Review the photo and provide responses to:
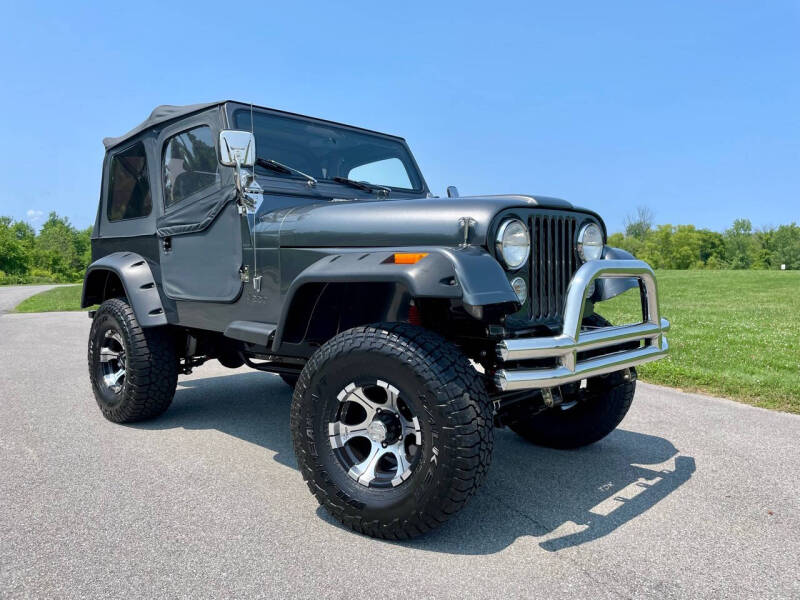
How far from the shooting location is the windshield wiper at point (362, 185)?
4172 mm

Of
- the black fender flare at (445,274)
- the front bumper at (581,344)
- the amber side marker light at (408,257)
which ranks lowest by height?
the front bumper at (581,344)

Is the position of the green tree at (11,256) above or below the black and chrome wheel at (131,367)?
above

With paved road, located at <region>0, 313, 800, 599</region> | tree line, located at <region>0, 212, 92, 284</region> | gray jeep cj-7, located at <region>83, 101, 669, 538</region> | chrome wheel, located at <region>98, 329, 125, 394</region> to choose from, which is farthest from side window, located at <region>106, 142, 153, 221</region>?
tree line, located at <region>0, 212, 92, 284</region>

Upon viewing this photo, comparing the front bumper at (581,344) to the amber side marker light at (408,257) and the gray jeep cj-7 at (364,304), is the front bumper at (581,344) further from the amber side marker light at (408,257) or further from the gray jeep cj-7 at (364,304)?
the amber side marker light at (408,257)

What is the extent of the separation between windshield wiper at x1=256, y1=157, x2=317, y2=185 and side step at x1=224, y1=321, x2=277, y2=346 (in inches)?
38.8

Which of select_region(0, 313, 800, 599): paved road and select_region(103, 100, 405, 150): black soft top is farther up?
select_region(103, 100, 405, 150): black soft top

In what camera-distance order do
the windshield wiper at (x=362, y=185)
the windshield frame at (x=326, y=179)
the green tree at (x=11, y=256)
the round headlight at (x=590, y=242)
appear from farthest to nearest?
1. the green tree at (x=11, y=256)
2. the windshield wiper at (x=362, y=185)
3. the windshield frame at (x=326, y=179)
4. the round headlight at (x=590, y=242)

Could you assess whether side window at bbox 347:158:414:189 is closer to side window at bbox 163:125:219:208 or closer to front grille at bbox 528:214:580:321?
side window at bbox 163:125:219:208

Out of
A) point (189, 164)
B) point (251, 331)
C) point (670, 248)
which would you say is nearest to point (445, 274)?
point (251, 331)

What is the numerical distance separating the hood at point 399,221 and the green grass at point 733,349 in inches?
130

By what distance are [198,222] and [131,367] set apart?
1206 mm

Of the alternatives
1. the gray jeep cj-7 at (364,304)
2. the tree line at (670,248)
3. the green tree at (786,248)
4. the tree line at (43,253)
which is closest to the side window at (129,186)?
the gray jeep cj-7 at (364,304)

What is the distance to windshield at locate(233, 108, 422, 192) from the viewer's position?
3.94 metres

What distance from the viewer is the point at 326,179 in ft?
13.4
